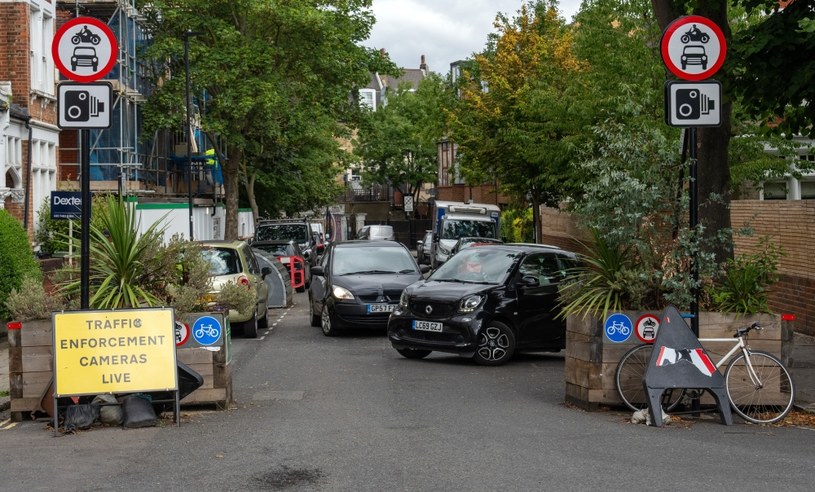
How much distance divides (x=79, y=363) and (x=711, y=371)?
5.53 m

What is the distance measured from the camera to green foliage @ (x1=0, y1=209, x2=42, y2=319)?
21094 mm

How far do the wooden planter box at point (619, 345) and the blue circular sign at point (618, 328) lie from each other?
0.04 meters

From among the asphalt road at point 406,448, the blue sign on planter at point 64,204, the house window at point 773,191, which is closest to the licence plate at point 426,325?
the asphalt road at point 406,448

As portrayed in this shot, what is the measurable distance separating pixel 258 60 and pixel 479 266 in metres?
32.3

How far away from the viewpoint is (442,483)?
809 cm

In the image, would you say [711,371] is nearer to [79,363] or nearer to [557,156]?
[79,363]

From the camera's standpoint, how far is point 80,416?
35.0 ft

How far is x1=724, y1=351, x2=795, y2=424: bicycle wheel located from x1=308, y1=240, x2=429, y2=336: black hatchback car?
1020 cm

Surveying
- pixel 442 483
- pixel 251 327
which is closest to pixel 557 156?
pixel 251 327

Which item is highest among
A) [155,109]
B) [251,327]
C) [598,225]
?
[155,109]

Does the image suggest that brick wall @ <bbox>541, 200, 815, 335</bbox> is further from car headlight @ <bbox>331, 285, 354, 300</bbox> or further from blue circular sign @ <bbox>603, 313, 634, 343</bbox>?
blue circular sign @ <bbox>603, 313, 634, 343</bbox>

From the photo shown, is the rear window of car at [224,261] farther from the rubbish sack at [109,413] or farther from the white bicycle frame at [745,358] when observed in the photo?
the white bicycle frame at [745,358]

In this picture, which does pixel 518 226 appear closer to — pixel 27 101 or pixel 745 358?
pixel 27 101

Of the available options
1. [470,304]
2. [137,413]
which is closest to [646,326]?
[137,413]
